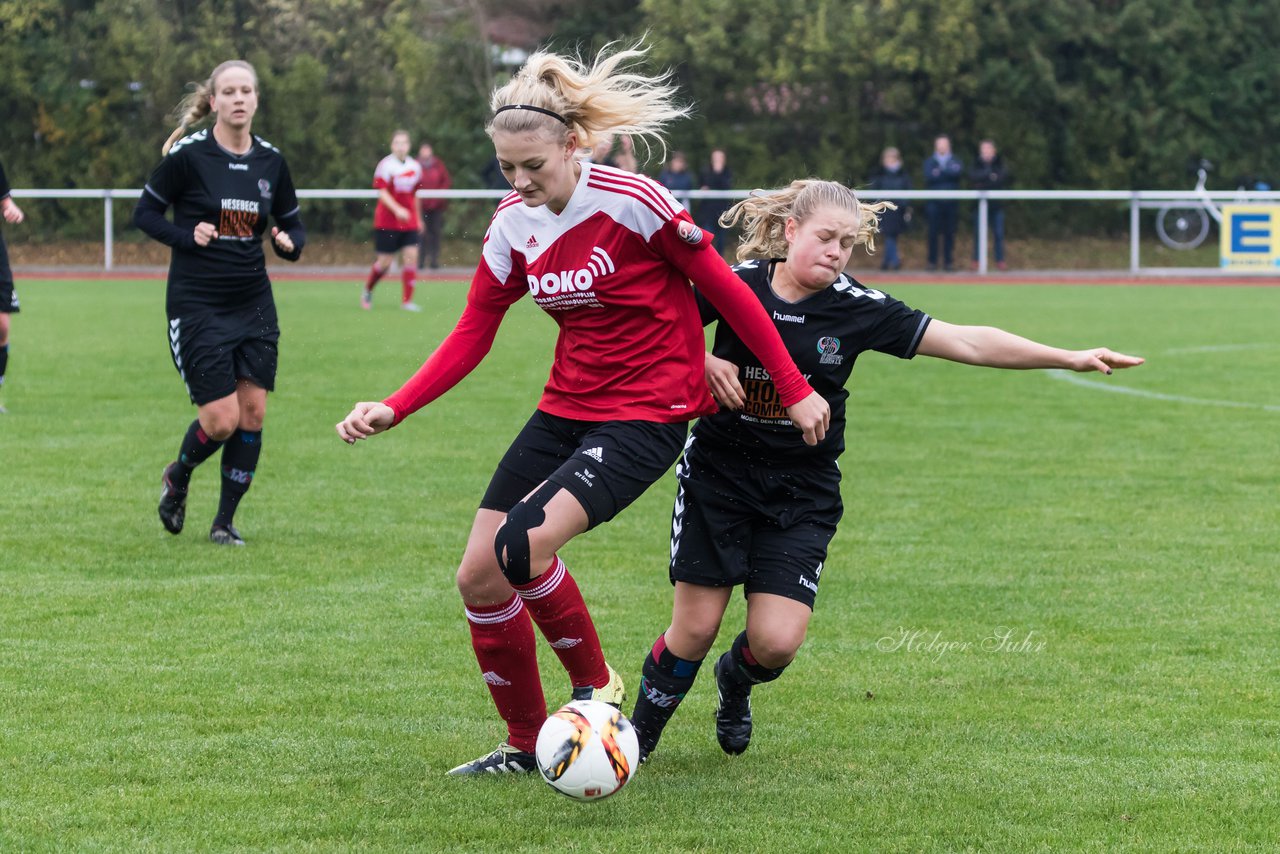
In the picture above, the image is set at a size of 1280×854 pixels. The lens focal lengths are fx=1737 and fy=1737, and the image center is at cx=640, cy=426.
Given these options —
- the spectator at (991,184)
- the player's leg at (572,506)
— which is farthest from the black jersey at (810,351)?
the spectator at (991,184)

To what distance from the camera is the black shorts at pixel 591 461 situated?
4262mm

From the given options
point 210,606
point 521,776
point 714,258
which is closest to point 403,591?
point 210,606

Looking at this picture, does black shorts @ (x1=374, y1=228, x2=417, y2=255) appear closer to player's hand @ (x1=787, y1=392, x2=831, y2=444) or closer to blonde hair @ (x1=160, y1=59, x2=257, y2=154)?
blonde hair @ (x1=160, y1=59, x2=257, y2=154)

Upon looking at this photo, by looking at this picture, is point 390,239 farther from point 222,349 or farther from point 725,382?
point 725,382

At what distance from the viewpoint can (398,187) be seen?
781 inches

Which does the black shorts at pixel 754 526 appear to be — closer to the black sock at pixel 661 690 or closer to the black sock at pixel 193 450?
the black sock at pixel 661 690

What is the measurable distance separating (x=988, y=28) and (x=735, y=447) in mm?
27876

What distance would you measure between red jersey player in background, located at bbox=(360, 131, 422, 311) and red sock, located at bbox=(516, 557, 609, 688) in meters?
14.5

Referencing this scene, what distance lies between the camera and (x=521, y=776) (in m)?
4.52

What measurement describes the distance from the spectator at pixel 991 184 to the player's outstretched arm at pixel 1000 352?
2304 centimetres

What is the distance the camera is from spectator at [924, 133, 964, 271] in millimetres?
26953

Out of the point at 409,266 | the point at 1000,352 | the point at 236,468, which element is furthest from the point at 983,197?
the point at 1000,352
